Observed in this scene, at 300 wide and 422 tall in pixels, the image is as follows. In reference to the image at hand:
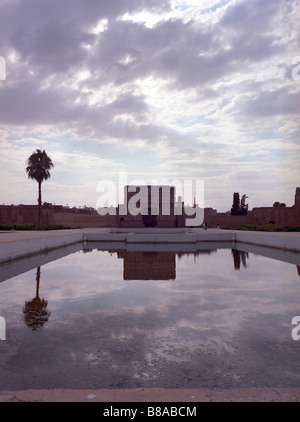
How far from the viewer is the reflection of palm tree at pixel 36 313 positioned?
582 centimetres

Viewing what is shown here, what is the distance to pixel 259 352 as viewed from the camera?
4539mm

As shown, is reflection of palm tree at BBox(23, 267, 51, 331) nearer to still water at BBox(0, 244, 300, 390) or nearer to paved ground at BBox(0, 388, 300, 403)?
still water at BBox(0, 244, 300, 390)

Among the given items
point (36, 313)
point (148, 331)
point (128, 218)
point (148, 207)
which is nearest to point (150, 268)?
point (36, 313)

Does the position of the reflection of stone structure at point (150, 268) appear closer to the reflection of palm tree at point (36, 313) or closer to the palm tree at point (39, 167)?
the reflection of palm tree at point (36, 313)

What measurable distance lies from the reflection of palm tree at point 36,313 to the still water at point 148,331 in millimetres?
19

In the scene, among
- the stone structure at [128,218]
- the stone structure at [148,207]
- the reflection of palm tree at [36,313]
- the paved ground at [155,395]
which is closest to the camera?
the paved ground at [155,395]

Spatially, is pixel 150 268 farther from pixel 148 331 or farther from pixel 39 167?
pixel 39 167

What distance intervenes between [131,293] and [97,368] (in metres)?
4.37

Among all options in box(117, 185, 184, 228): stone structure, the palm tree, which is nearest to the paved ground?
the palm tree

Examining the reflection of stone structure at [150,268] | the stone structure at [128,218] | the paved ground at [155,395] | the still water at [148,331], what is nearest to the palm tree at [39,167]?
the stone structure at [128,218]

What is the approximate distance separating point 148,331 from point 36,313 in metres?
2.45
